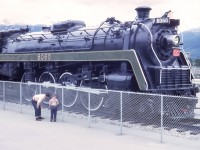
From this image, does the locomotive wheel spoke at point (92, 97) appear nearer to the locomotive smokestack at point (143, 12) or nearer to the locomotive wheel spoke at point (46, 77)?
the locomotive wheel spoke at point (46, 77)

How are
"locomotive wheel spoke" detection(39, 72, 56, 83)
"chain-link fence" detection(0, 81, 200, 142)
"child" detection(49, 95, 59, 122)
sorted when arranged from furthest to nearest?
1. "locomotive wheel spoke" detection(39, 72, 56, 83)
2. "child" detection(49, 95, 59, 122)
3. "chain-link fence" detection(0, 81, 200, 142)

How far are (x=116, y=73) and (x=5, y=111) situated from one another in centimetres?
533

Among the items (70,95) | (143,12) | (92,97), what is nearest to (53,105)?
(92,97)

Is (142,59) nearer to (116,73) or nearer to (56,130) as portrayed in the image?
(116,73)

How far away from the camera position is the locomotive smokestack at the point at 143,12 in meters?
15.0

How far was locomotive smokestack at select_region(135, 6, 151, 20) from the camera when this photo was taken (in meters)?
15.0

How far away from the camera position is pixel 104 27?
51.6 feet

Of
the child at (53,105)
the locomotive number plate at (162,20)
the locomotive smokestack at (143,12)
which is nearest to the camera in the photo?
the child at (53,105)

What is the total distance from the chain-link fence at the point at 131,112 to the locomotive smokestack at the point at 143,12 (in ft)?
11.0

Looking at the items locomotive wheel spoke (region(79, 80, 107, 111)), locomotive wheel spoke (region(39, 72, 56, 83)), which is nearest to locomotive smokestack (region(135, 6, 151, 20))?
locomotive wheel spoke (region(79, 80, 107, 111))

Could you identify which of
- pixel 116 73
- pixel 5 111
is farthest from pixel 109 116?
pixel 5 111

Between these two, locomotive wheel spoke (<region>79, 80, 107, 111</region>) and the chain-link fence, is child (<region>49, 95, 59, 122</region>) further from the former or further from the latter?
locomotive wheel spoke (<region>79, 80, 107, 111</region>)

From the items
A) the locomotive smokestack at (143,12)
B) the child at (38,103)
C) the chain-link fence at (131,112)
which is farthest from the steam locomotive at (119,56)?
the child at (38,103)

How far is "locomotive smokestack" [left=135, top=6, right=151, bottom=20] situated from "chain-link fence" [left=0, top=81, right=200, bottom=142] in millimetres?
3350
